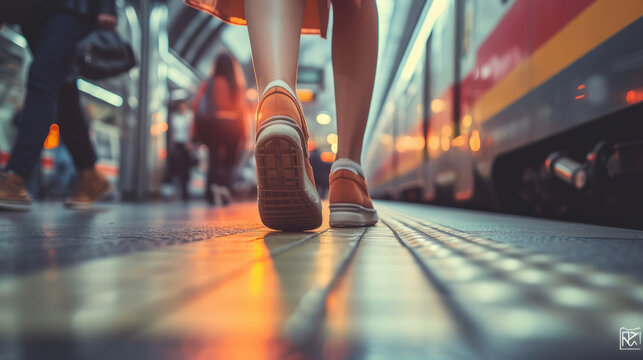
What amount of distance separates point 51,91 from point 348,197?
1.73 m

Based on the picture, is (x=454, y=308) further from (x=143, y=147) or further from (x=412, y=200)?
(x=412, y=200)

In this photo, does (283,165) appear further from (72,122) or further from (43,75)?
(72,122)

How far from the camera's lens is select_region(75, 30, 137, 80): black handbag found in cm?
221

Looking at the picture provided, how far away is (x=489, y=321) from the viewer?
0.90 feet

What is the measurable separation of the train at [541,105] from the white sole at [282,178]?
851mm

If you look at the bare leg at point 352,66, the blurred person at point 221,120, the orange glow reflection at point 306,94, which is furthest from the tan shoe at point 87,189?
the orange glow reflection at point 306,94

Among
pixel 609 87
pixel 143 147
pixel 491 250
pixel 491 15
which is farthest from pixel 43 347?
pixel 143 147

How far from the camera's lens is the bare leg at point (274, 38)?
3.38 ft

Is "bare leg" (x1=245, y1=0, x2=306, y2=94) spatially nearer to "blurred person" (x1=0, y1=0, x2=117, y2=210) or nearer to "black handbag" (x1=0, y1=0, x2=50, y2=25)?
"blurred person" (x1=0, y1=0, x2=117, y2=210)

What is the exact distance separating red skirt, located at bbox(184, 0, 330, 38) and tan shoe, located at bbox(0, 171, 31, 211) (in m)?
1.25

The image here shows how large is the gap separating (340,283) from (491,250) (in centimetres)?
33

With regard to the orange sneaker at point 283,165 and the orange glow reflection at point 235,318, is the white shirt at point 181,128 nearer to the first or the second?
the orange sneaker at point 283,165

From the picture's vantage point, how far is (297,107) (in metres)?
1.02

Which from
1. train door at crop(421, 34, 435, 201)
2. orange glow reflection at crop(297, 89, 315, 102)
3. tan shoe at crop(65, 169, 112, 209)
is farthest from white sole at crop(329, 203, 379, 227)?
orange glow reflection at crop(297, 89, 315, 102)
